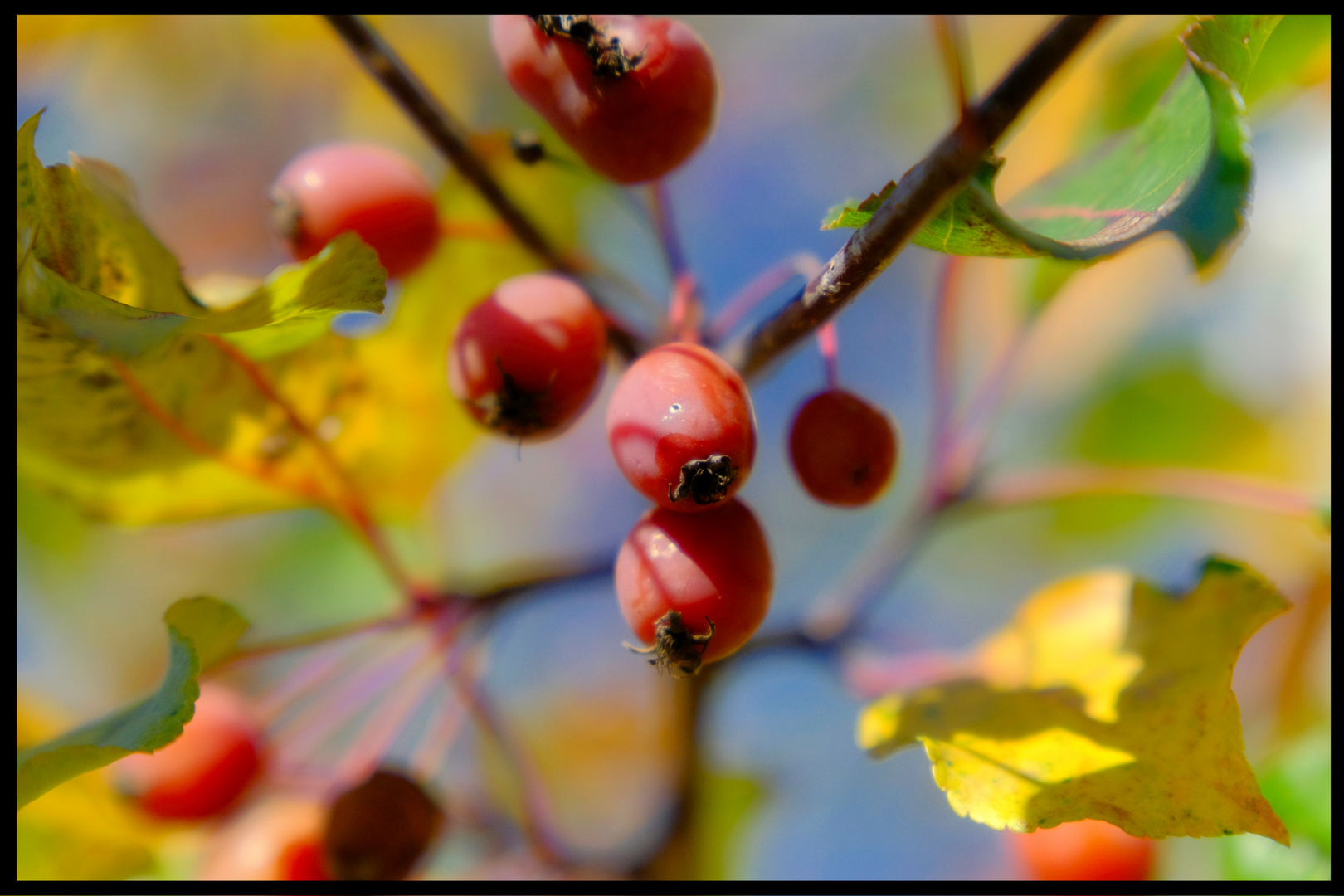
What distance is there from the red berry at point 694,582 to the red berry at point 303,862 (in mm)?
680

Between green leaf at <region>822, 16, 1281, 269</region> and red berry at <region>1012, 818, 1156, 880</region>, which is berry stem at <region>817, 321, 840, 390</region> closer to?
green leaf at <region>822, 16, 1281, 269</region>

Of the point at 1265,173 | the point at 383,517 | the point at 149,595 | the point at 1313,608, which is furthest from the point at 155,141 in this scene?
the point at 1313,608

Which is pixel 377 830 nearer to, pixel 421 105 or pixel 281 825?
pixel 281 825

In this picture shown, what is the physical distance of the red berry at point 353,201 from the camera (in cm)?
100

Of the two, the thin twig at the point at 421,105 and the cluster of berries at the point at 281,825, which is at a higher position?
the thin twig at the point at 421,105

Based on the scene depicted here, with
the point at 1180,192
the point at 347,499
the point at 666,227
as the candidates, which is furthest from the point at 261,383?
the point at 1180,192

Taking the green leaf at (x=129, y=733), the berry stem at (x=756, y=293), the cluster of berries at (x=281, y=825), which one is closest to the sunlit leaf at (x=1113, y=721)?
the berry stem at (x=756, y=293)

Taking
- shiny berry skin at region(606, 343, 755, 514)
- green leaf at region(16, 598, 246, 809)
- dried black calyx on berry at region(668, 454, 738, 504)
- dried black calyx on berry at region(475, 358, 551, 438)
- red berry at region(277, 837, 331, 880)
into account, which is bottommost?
red berry at region(277, 837, 331, 880)

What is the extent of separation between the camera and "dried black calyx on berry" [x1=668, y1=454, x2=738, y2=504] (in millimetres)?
755

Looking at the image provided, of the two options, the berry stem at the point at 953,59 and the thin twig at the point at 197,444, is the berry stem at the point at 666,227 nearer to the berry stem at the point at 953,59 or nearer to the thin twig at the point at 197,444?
the berry stem at the point at 953,59

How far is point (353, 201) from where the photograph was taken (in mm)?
988

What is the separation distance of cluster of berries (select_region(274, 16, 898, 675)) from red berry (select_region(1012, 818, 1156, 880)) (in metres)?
0.81

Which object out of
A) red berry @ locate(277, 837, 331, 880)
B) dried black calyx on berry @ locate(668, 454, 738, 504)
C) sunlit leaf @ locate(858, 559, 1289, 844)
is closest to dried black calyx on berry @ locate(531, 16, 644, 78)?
dried black calyx on berry @ locate(668, 454, 738, 504)

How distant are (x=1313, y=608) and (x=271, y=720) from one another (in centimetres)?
199
